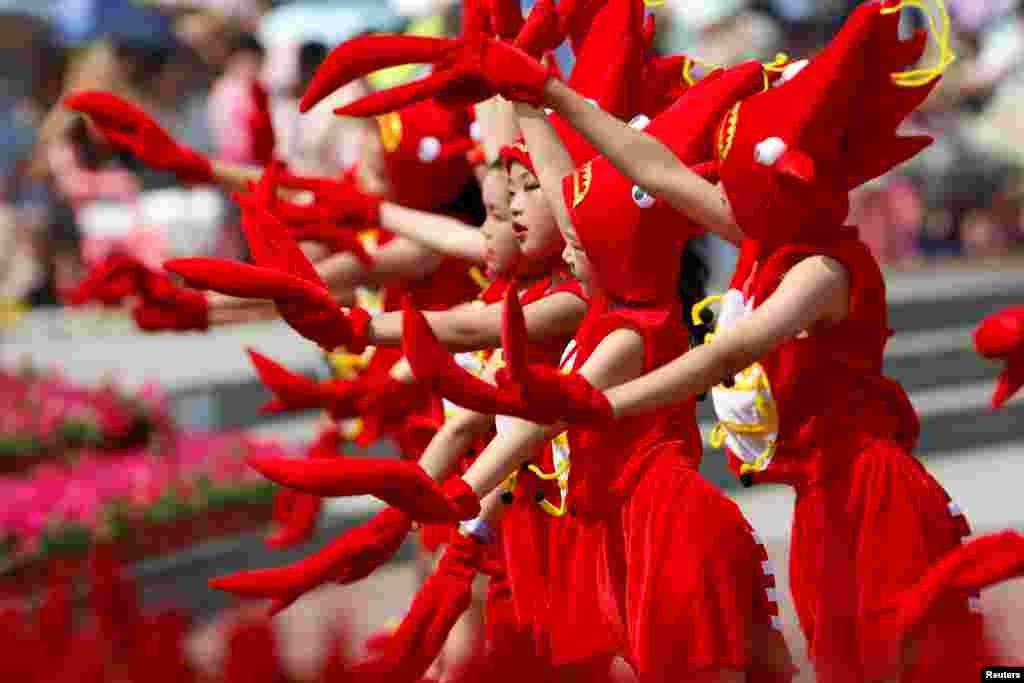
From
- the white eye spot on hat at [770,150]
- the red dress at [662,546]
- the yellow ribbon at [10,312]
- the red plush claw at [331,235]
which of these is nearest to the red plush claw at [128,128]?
the red plush claw at [331,235]

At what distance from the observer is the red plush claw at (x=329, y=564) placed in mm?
3166

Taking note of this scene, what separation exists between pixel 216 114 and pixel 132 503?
554 cm

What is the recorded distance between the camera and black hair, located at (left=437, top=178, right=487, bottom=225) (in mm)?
4473

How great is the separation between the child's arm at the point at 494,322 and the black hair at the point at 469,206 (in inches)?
40.8

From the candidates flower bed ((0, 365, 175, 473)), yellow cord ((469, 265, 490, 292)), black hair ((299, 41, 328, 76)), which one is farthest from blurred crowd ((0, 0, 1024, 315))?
yellow cord ((469, 265, 490, 292))

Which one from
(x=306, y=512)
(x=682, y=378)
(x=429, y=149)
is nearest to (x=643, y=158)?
(x=682, y=378)

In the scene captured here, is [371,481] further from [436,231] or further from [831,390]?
[436,231]

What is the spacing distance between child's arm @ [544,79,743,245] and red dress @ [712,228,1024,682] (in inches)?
5.3

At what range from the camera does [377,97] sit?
3178 mm

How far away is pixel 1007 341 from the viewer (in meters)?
2.93

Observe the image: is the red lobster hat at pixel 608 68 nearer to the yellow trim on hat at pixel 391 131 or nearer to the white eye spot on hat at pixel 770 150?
the white eye spot on hat at pixel 770 150

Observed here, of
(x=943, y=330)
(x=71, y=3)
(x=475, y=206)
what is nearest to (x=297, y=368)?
(x=943, y=330)

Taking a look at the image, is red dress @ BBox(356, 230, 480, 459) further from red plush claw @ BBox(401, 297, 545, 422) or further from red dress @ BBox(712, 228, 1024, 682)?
red plush claw @ BBox(401, 297, 545, 422)

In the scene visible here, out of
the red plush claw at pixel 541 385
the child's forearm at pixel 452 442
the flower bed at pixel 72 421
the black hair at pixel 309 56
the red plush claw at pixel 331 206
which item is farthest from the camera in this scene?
the flower bed at pixel 72 421
